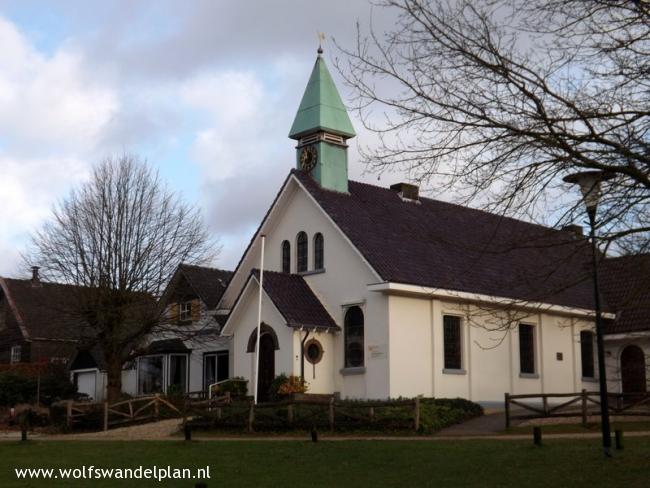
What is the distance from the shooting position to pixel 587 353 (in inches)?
1443

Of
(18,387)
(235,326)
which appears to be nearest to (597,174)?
(235,326)

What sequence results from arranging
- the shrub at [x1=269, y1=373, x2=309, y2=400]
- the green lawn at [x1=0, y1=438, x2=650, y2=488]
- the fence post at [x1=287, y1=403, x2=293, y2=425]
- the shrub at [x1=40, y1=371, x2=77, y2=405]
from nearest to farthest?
1. the green lawn at [x1=0, y1=438, x2=650, y2=488]
2. the fence post at [x1=287, y1=403, x2=293, y2=425]
3. the shrub at [x1=269, y1=373, x2=309, y2=400]
4. the shrub at [x1=40, y1=371, x2=77, y2=405]

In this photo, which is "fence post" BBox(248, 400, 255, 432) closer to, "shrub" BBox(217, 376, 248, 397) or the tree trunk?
"shrub" BBox(217, 376, 248, 397)

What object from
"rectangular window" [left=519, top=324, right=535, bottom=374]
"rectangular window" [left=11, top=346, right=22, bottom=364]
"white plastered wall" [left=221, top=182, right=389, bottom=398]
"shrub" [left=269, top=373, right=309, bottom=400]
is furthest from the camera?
"rectangular window" [left=11, top=346, right=22, bottom=364]

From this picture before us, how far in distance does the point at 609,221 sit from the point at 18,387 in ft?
119

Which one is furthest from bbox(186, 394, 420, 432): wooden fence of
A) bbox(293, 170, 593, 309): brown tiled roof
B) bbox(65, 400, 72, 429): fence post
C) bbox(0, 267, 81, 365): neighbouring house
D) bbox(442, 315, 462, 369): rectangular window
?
bbox(0, 267, 81, 365): neighbouring house

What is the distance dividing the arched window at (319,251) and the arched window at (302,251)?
473 millimetres

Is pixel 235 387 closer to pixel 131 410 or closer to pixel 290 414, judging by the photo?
pixel 131 410

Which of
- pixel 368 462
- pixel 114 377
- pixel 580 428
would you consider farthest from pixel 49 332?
pixel 368 462

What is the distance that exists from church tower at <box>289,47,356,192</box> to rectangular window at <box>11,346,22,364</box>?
2723 centimetres

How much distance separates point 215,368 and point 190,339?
1.98 metres

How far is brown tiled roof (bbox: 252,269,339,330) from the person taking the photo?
97.5 ft

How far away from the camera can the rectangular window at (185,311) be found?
39822 millimetres

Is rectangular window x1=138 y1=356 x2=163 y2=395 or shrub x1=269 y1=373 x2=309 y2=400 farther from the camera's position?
rectangular window x1=138 y1=356 x2=163 y2=395
